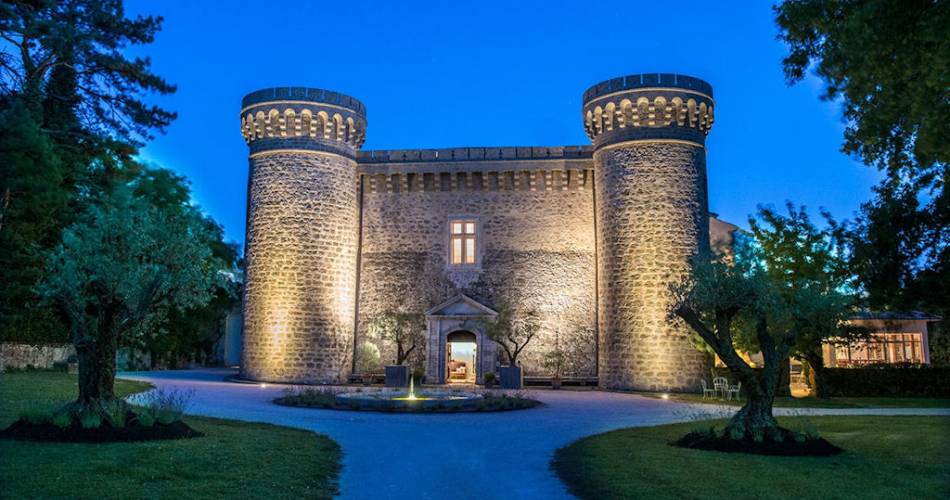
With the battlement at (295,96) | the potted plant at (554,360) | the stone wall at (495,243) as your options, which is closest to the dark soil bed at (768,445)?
the potted plant at (554,360)

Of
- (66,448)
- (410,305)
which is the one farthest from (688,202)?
(66,448)

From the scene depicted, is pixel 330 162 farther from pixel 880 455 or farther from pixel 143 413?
pixel 880 455

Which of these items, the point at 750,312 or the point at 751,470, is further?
the point at 750,312

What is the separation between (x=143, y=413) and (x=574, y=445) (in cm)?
614

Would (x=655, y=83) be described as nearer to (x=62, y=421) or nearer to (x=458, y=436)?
(x=458, y=436)

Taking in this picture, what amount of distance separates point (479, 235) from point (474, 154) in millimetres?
3014

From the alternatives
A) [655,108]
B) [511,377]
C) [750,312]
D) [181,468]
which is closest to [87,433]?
[181,468]

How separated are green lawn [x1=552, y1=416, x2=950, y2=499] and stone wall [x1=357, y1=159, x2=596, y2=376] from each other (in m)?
13.9

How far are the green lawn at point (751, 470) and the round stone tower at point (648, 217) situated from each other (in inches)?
446

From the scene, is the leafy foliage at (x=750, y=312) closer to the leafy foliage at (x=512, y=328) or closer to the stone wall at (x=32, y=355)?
the leafy foliage at (x=512, y=328)

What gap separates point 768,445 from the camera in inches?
392

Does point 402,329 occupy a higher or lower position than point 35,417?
higher

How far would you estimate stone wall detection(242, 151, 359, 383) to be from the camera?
2470 centimetres

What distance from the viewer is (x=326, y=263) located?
82.7 feet
